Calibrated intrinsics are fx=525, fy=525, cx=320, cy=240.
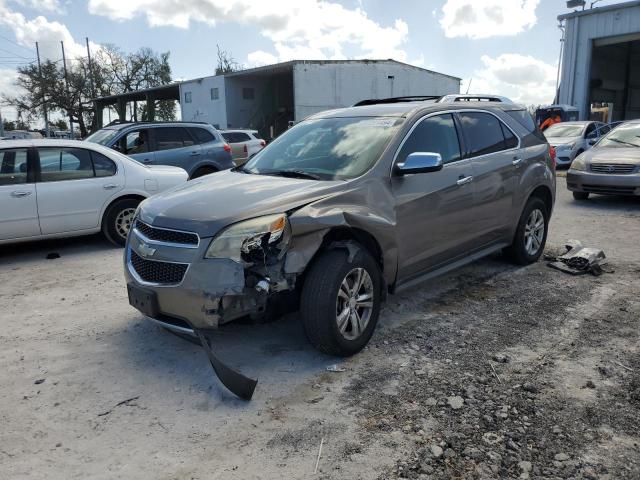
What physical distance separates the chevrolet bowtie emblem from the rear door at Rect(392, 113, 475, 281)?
184 cm

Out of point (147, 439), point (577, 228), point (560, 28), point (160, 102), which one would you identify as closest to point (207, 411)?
point (147, 439)

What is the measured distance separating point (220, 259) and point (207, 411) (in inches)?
36.3

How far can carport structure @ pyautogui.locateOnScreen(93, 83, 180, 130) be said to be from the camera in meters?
43.1

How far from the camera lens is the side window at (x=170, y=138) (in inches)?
402

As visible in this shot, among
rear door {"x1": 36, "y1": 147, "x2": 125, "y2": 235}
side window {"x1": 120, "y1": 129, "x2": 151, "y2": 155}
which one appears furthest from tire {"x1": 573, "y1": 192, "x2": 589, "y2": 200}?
rear door {"x1": 36, "y1": 147, "x2": 125, "y2": 235}

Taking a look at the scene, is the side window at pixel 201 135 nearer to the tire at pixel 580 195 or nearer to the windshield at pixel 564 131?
the tire at pixel 580 195

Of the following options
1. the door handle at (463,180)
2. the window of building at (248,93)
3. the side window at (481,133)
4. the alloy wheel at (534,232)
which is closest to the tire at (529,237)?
the alloy wheel at (534,232)

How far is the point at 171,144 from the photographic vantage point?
1036cm

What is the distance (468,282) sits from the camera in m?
5.43

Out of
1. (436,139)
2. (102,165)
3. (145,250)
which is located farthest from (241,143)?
(145,250)

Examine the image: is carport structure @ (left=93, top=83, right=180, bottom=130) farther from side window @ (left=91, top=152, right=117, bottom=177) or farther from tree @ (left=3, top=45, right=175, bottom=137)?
side window @ (left=91, top=152, right=117, bottom=177)

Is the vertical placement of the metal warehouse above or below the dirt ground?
above

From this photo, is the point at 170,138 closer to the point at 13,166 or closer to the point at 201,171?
the point at 201,171

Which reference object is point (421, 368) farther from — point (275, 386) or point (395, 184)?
point (395, 184)
